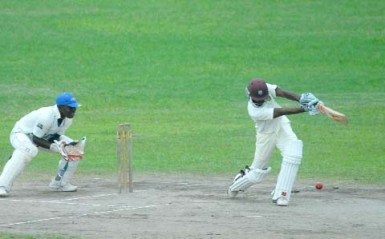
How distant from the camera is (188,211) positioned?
606 inches

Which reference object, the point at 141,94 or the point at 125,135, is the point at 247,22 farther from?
the point at 125,135

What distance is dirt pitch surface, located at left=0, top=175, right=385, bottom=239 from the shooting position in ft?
46.0

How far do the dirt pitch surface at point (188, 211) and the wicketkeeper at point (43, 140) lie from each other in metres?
0.39

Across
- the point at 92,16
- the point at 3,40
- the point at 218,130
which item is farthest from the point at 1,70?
the point at 218,130

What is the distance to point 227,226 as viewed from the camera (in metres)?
14.3

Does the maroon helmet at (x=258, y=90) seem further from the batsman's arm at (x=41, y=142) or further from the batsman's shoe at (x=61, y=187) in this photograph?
the batsman's shoe at (x=61, y=187)

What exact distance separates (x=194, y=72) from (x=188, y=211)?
1623 centimetres

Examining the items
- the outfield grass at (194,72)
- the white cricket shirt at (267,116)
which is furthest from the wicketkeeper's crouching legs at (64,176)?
the white cricket shirt at (267,116)

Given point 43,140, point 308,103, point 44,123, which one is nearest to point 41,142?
point 43,140

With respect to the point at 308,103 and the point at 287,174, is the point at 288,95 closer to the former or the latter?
the point at 308,103

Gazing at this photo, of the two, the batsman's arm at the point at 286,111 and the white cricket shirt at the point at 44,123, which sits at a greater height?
the batsman's arm at the point at 286,111

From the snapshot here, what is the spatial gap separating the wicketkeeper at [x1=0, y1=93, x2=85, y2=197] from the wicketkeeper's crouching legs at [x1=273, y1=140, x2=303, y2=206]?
254cm

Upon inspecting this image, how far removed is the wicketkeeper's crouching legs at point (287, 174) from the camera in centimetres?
1590

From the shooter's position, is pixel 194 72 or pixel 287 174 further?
pixel 194 72
